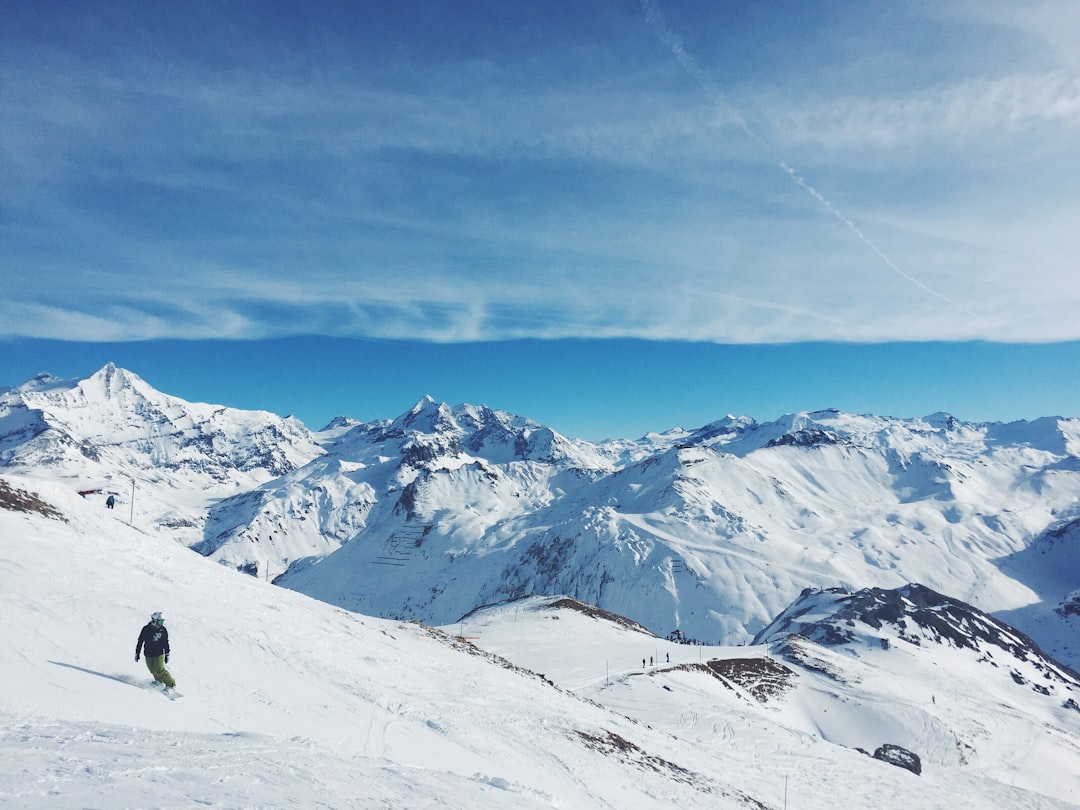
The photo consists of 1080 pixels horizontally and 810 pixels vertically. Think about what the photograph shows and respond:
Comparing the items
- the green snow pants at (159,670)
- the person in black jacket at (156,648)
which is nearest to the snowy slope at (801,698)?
the green snow pants at (159,670)

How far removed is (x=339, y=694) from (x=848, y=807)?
21.7m

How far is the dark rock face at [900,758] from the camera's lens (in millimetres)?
36775

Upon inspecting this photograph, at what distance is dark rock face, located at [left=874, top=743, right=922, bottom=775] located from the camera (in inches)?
1448

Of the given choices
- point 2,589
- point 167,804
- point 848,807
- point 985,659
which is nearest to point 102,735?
point 167,804

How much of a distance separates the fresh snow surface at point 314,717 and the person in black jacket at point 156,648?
524 mm

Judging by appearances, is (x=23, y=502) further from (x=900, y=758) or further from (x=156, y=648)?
(x=900, y=758)

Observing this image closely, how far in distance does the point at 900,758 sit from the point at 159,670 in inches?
1667

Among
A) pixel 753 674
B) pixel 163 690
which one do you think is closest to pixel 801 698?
pixel 753 674

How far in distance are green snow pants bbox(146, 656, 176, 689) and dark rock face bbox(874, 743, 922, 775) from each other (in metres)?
38.9

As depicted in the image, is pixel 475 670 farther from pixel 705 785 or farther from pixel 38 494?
pixel 38 494

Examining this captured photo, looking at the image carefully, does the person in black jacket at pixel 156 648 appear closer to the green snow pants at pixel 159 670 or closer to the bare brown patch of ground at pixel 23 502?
the green snow pants at pixel 159 670

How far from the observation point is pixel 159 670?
15.2m

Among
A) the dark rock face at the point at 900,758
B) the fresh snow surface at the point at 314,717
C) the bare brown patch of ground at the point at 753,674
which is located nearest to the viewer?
the fresh snow surface at the point at 314,717

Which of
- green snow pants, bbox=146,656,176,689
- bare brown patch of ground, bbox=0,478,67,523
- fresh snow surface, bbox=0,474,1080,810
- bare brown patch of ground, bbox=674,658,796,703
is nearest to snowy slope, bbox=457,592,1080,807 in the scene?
bare brown patch of ground, bbox=674,658,796,703
